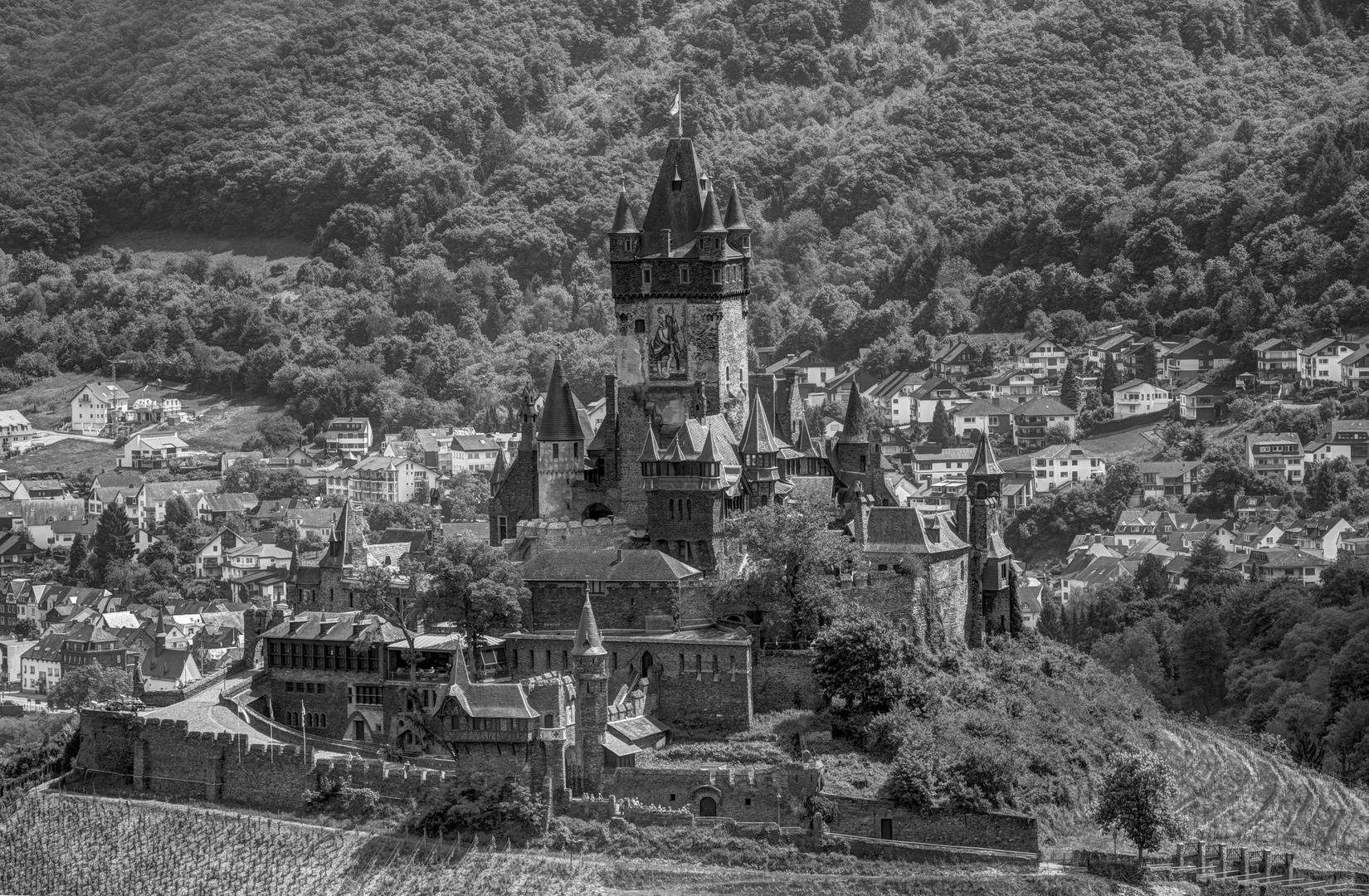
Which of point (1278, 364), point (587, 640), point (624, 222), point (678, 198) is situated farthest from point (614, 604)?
point (1278, 364)

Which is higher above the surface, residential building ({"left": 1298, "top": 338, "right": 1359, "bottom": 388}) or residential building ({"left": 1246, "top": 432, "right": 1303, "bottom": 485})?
residential building ({"left": 1298, "top": 338, "right": 1359, "bottom": 388})

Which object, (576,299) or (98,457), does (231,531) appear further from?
(576,299)

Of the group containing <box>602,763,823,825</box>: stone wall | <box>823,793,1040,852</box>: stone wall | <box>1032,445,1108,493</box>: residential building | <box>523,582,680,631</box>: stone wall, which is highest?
<box>1032,445,1108,493</box>: residential building

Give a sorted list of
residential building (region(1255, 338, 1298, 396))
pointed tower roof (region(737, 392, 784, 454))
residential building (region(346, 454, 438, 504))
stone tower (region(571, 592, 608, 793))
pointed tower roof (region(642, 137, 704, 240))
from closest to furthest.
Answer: stone tower (region(571, 592, 608, 793)), pointed tower roof (region(737, 392, 784, 454)), pointed tower roof (region(642, 137, 704, 240)), residential building (region(1255, 338, 1298, 396)), residential building (region(346, 454, 438, 504))

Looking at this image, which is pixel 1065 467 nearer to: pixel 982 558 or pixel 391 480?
pixel 391 480

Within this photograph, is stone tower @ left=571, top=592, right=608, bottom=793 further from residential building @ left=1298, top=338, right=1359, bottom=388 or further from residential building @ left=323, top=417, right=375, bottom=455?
residential building @ left=323, top=417, right=375, bottom=455

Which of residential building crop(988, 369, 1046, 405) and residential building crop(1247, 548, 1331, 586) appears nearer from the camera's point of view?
residential building crop(1247, 548, 1331, 586)

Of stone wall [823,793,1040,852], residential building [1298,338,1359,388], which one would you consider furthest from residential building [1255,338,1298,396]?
stone wall [823,793,1040,852]
